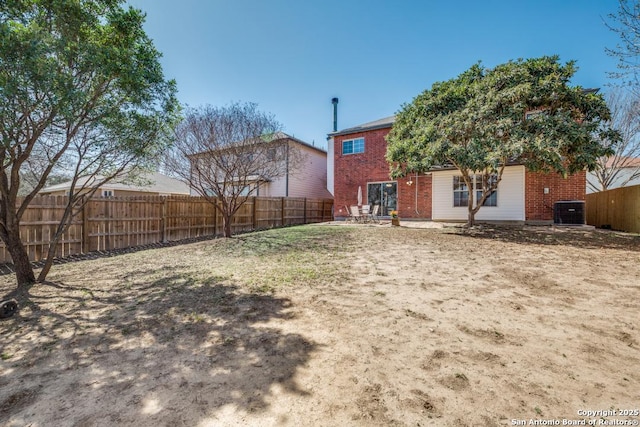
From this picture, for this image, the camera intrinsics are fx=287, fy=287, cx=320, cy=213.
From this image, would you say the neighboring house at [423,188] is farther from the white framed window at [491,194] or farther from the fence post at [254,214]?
the fence post at [254,214]

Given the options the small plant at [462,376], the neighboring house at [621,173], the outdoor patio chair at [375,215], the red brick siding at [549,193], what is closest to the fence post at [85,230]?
the small plant at [462,376]

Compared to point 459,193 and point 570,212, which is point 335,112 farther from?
point 570,212

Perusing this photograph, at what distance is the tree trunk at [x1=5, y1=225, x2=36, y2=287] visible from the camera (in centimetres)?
507

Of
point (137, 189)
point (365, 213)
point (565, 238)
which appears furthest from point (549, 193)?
point (137, 189)

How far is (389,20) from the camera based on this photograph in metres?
10.6

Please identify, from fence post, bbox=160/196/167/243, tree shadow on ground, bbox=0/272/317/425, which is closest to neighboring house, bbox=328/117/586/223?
fence post, bbox=160/196/167/243

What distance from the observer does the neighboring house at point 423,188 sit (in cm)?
1393

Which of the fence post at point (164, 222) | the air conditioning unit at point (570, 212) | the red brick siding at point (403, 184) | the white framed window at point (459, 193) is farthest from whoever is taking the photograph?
the white framed window at point (459, 193)

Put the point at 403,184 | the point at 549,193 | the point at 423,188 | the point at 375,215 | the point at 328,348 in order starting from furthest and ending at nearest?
the point at 375,215, the point at 403,184, the point at 423,188, the point at 549,193, the point at 328,348

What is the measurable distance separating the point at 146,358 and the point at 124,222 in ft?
29.1

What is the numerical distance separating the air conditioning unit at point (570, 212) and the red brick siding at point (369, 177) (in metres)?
5.77

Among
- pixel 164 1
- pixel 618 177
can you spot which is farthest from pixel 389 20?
pixel 618 177

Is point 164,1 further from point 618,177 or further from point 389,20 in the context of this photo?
point 618,177

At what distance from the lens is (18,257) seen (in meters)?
5.18
